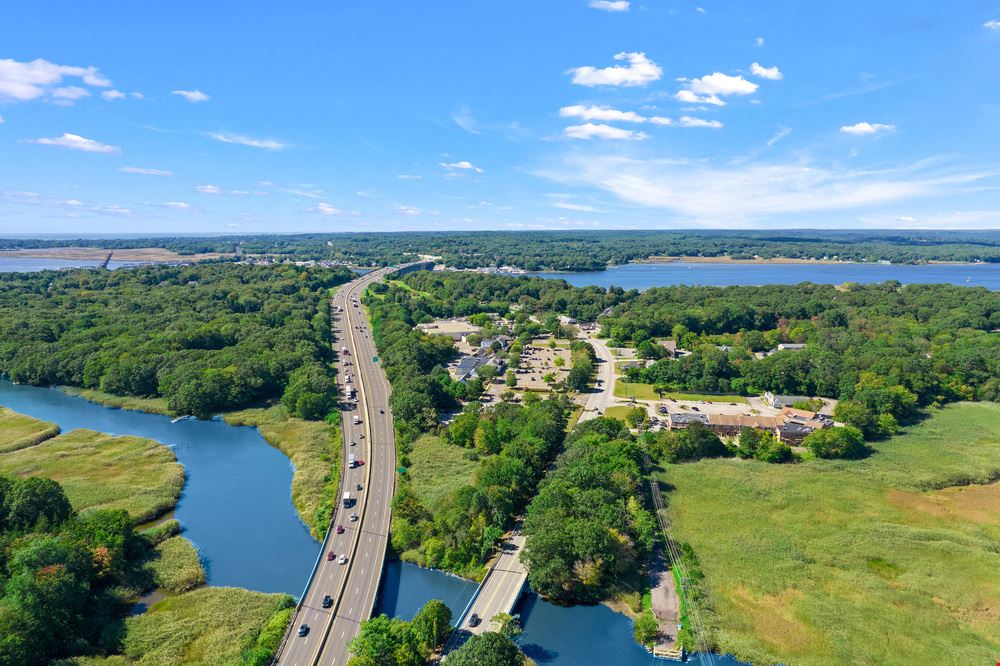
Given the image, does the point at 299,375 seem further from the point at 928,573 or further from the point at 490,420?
the point at 928,573

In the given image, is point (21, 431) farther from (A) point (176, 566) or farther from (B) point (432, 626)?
(B) point (432, 626)

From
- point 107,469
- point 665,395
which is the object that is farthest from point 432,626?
point 665,395

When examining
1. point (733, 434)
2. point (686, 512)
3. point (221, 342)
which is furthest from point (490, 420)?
point (221, 342)

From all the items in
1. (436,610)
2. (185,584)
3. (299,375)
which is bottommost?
(185,584)

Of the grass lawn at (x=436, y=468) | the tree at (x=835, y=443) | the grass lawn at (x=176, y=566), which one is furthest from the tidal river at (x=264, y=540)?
the tree at (x=835, y=443)

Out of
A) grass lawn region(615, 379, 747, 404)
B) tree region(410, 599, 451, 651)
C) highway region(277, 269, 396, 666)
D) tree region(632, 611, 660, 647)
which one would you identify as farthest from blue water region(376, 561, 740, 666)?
grass lawn region(615, 379, 747, 404)

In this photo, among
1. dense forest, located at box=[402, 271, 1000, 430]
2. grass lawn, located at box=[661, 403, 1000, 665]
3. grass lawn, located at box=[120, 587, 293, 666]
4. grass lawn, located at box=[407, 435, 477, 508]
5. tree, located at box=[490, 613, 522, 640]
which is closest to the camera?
grass lawn, located at box=[120, 587, 293, 666]

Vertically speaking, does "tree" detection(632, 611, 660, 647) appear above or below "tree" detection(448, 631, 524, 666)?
below

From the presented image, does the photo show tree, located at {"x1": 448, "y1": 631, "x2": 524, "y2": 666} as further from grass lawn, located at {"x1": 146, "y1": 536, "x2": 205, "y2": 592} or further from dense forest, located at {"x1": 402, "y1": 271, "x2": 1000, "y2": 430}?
dense forest, located at {"x1": 402, "y1": 271, "x2": 1000, "y2": 430}
